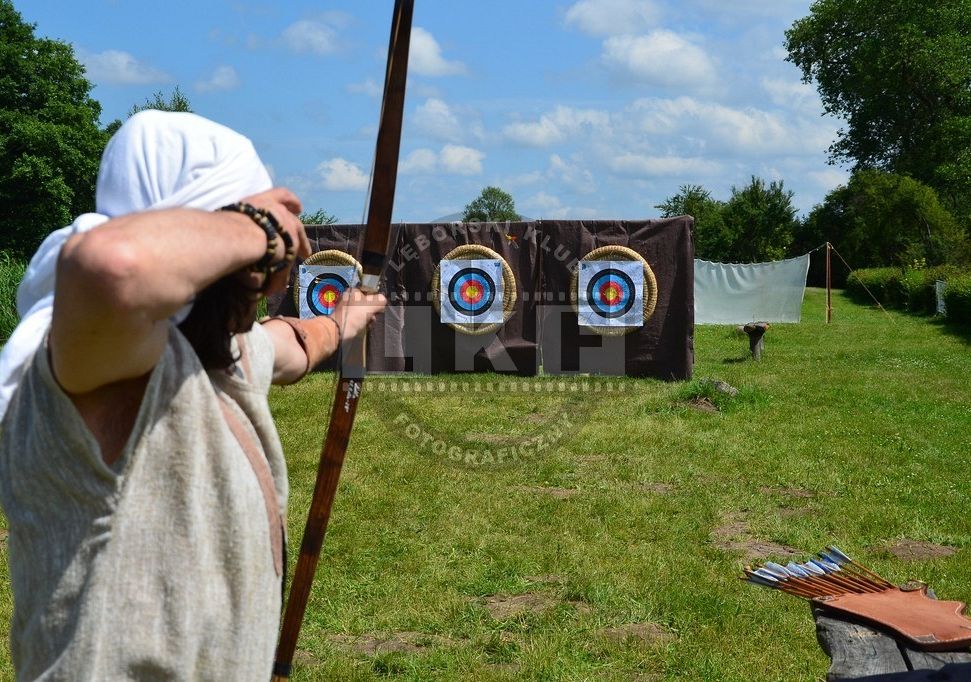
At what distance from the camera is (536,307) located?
29.2 feet

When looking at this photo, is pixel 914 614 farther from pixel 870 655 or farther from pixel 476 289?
pixel 476 289

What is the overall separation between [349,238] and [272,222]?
8477mm

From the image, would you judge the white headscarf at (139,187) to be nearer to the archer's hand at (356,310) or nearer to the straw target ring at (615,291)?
the archer's hand at (356,310)

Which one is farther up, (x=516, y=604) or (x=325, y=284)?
(x=325, y=284)

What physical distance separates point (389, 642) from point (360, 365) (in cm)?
179

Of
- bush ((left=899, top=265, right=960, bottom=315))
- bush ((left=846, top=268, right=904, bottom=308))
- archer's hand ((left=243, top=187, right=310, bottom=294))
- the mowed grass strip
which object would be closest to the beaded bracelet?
archer's hand ((left=243, top=187, right=310, bottom=294))

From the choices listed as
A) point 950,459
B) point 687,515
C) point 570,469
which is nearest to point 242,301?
point 687,515

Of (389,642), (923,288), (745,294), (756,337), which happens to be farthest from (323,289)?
(923,288)

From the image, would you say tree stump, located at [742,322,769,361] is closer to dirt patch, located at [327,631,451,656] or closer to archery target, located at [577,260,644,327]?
archery target, located at [577,260,644,327]

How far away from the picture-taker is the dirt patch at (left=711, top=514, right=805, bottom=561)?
3951mm

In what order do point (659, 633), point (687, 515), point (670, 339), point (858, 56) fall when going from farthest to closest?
point (858, 56) < point (670, 339) < point (687, 515) < point (659, 633)

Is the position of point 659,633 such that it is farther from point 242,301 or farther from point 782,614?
point 242,301

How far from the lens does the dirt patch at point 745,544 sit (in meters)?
3.95

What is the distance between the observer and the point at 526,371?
887 centimetres
